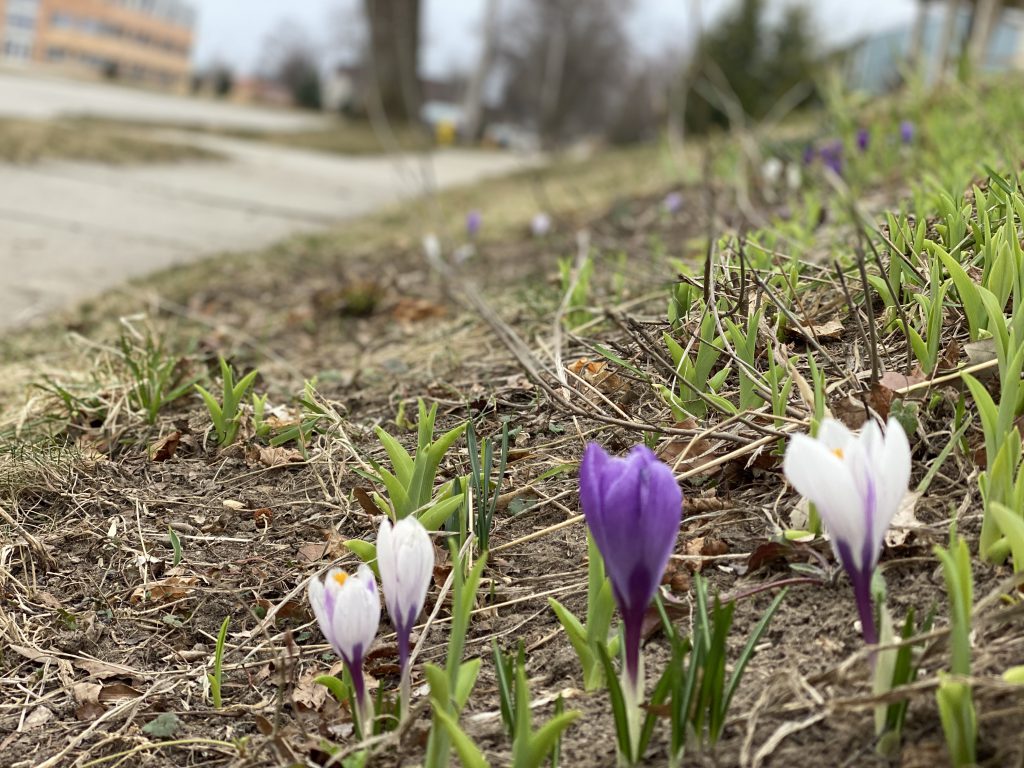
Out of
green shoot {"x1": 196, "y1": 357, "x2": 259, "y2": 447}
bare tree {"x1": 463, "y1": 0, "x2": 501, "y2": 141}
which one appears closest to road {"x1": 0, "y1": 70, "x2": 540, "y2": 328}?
green shoot {"x1": 196, "y1": 357, "x2": 259, "y2": 447}

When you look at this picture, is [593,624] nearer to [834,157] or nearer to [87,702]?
[87,702]

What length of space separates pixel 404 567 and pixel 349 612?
0.08 meters

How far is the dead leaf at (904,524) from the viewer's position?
152 cm

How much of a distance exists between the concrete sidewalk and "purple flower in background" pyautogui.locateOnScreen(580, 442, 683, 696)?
2.33 meters

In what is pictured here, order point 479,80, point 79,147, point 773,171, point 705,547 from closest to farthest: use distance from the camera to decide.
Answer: point 705,547
point 773,171
point 79,147
point 479,80

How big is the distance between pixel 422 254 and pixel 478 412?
142 inches

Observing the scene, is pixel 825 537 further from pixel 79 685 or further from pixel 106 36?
pixel 106 36

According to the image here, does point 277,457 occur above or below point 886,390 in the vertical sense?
below

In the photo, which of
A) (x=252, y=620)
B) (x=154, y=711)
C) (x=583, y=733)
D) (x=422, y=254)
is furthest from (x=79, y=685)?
(x=422, y=254)

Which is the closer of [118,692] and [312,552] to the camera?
[118,692]

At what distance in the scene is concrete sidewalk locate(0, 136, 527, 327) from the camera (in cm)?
482

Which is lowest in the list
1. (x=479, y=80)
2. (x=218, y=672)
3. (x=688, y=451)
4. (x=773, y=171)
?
(x=218, y=672)

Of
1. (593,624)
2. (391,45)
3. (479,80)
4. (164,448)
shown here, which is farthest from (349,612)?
(479,80)

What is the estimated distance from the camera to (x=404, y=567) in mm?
1275
